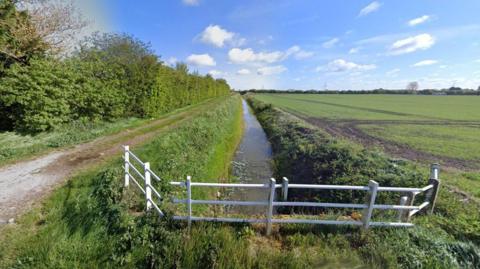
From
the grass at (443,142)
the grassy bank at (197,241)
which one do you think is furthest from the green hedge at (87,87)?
the grass at (443,142)

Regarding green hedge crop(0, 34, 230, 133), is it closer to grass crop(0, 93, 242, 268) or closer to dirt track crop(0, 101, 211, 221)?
dirt track crop(0, 101, 211, 221)

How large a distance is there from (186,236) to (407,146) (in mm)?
15709

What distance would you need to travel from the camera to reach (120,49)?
18062 millimetres

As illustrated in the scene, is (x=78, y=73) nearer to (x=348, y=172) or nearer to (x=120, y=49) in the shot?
(x=120, y=49)

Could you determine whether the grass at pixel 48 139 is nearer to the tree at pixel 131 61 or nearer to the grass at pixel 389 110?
the tree at pixel 131 61

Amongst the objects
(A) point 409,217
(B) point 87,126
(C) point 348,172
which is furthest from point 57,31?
(A) point 409,217

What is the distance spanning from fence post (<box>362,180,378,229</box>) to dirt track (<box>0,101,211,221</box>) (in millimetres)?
7562

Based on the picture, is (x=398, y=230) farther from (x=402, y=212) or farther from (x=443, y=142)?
(x=443, y=142)

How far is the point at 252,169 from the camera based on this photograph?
11.8m

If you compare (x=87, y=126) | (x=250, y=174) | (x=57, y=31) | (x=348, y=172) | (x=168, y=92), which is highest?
(x=57, y=31)

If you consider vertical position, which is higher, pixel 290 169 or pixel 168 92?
pixel 168 92

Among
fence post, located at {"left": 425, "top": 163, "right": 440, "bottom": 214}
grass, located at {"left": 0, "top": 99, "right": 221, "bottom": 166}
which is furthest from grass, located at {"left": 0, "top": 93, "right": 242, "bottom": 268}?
fence post, located at {"left": 425, "top": 163, "right": 440, "bottom": 214}

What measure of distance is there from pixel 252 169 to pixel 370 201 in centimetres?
781

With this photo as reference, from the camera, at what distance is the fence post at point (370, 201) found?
4199 mm
